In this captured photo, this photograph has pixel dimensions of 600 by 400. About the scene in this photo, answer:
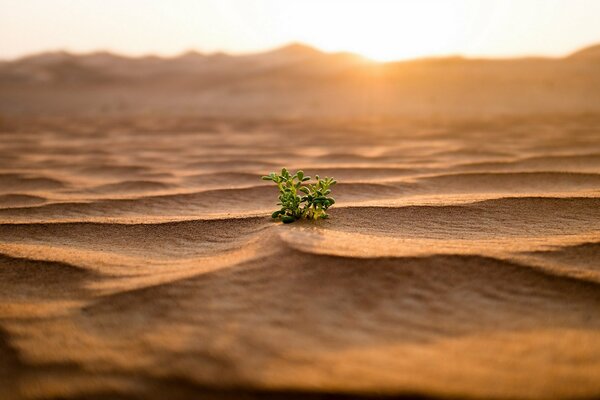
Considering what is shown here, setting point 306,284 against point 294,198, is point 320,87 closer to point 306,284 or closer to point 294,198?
point 294,198

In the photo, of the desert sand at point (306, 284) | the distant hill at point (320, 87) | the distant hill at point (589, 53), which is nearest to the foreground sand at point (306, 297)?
the desert sand at point (306, 284)

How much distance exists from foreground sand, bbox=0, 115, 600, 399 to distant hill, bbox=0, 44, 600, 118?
353 inches

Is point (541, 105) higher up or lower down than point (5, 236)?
higher up

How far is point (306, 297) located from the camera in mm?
1132

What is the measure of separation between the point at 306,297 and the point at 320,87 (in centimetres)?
1581

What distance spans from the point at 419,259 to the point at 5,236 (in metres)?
1.59

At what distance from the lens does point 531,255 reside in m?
1.33

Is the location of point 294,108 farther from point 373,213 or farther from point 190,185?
point 373,213

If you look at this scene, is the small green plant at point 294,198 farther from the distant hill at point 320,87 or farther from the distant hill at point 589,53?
the distant hill at point 589,53

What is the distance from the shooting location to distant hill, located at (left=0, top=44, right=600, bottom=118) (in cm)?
1238

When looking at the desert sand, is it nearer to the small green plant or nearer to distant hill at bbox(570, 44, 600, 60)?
the small green plant

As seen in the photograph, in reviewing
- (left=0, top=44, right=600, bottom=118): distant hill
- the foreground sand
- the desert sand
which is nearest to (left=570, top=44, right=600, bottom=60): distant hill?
(left=0, top=44, right=600, bottom=118): distant hill

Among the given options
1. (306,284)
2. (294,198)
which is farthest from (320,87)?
(306,284)

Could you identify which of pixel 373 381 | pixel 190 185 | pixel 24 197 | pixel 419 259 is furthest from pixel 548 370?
pixel 24 197
